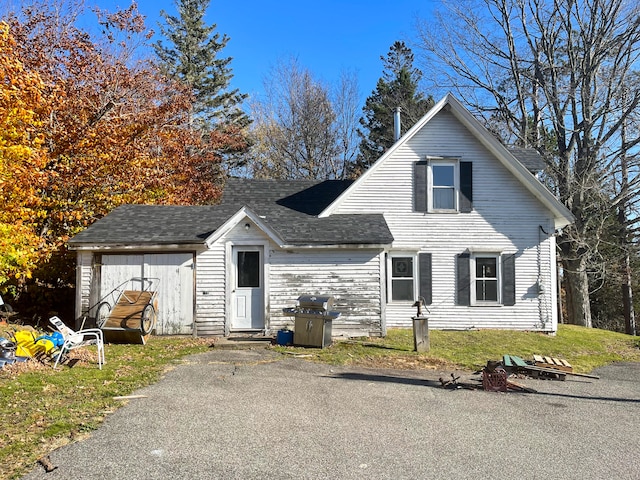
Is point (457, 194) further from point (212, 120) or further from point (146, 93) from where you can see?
point (212, 120)

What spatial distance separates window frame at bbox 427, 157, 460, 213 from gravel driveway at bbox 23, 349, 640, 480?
769 centimetres

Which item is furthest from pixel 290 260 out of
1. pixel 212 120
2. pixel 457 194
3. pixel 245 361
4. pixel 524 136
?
pixel 212 120

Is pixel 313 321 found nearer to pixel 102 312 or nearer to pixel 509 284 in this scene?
pixel 102 312

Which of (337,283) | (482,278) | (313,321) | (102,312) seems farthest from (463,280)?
(102,312)

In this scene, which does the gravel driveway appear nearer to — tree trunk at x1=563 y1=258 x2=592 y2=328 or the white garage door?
the white garage door

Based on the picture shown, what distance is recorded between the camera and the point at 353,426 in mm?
6129

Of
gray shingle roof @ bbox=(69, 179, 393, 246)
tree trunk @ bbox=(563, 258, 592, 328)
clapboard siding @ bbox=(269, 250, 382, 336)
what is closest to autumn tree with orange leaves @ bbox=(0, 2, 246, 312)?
gray shingle roof @ bbox=(69, 179, 393, 246)

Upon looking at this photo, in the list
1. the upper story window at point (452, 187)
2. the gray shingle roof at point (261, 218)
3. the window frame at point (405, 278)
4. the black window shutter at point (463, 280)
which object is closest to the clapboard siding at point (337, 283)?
the gray shingle roof at point (261, 218)

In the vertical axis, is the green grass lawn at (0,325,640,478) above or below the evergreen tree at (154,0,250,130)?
below

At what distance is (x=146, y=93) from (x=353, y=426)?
21493 mm

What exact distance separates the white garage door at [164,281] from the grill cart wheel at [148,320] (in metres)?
0.44

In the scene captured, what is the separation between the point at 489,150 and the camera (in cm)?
1561

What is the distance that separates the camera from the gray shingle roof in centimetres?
1317

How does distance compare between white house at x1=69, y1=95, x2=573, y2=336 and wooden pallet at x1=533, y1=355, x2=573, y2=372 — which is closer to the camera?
wooden pallet at x1=533, y1=355, x2=573, y2=372
